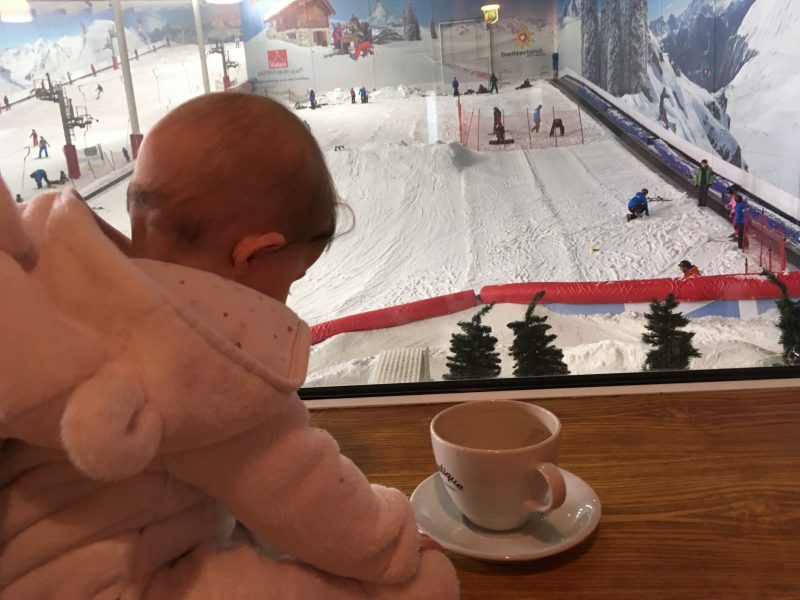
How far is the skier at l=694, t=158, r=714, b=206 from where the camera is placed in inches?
39.9

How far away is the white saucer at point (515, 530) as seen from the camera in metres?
0.54

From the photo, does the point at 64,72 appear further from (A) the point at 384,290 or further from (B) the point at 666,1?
(B) the point at 666,1

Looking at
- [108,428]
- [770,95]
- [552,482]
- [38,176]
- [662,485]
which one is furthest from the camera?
[38,176]

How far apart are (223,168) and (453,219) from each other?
0.72 m

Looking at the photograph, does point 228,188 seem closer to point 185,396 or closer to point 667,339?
A: point 185,396

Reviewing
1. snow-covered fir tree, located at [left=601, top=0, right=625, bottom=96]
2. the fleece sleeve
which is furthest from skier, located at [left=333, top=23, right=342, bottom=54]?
the fleece sleeve

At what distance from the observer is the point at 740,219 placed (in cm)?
100

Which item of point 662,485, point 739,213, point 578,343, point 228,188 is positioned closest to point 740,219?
Answer: point 739,213

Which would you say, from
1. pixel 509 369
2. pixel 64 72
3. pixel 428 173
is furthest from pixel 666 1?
pixel 64 72

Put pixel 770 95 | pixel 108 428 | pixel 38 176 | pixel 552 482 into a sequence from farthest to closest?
pixel 38 176
pixel 770 95
pixel 552 482
pixel 108 428

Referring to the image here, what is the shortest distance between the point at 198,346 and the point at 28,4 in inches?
33.3

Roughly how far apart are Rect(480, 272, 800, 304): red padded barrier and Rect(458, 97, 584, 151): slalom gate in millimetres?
212

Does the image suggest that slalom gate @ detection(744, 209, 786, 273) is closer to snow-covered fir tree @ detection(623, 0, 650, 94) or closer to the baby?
snow-covered fir tree @ detection(623, 0, 650, 94)

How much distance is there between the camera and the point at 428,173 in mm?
1107
